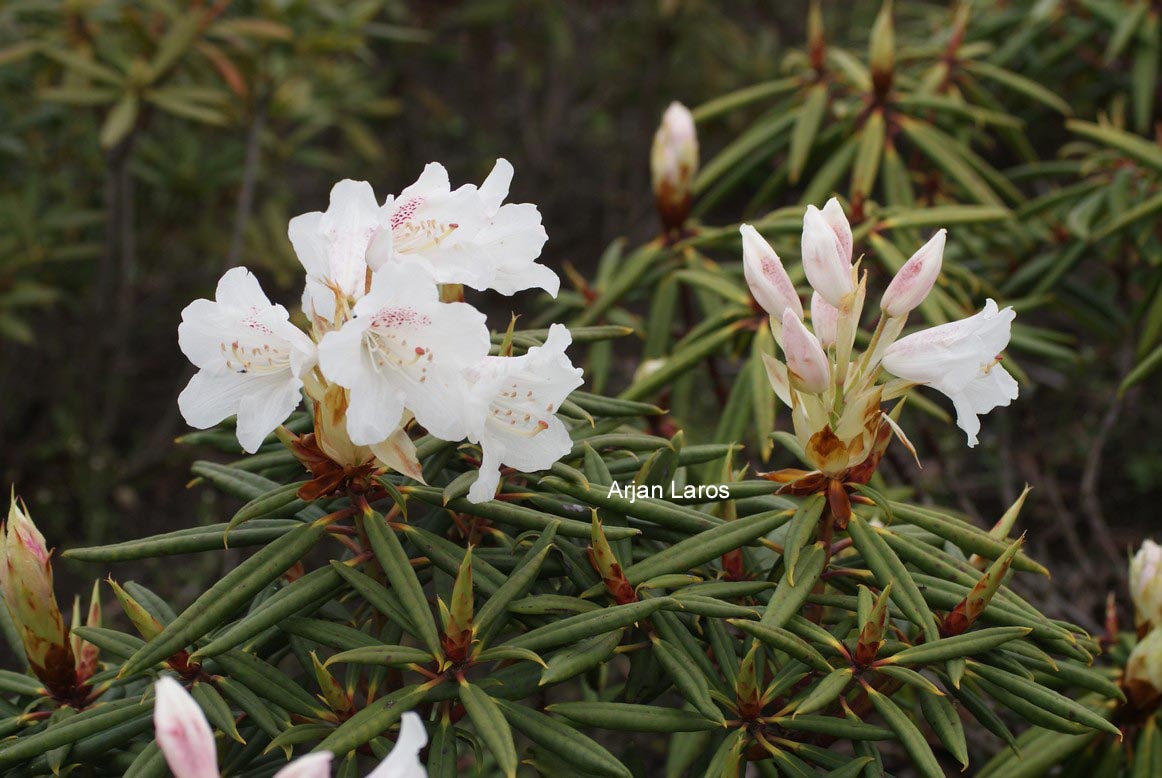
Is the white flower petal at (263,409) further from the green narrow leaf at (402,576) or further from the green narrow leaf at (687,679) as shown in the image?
the green narrow leaf at (687,679)

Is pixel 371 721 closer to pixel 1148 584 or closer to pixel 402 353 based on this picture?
pixel 402 353

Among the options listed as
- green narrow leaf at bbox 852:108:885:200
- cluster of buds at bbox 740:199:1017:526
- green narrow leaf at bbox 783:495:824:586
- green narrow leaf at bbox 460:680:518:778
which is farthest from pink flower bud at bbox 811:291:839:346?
green narrow leaf at bbox 852:108:885:200

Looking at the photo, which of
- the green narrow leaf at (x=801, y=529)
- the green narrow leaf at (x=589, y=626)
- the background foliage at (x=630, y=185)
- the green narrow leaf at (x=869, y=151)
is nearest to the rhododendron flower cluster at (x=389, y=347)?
the green narrow leaf at (x=589, y=626)

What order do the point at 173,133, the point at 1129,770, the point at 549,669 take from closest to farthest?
1. the point at 549,669
2. the point at 1129,770
3. the point at 173,133

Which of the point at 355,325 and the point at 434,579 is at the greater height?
the point at 355,325

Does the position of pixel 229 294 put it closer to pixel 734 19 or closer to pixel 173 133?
pixel 173 133

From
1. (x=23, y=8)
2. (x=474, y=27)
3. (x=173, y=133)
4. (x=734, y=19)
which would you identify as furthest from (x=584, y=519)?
(x=734, y=19)

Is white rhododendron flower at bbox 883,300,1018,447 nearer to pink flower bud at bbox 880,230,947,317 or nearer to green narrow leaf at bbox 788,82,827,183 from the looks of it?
pink flower bud at bbox 880,230,947,317

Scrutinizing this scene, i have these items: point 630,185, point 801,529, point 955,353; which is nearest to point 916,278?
point 955,353
